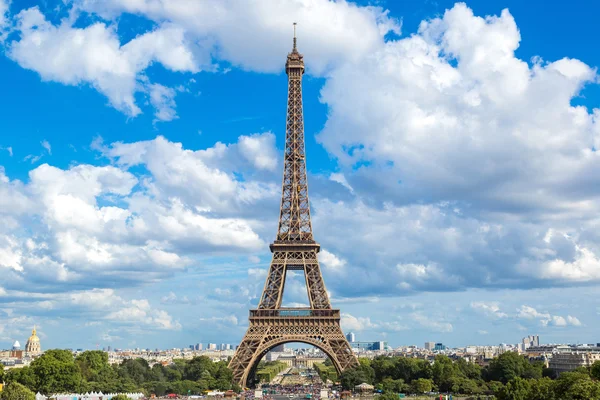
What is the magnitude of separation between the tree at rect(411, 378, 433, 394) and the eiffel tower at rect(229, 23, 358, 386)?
1103 cm

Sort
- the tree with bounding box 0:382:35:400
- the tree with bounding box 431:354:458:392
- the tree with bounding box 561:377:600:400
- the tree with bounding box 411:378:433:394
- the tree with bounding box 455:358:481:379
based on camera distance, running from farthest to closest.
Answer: the tree with bounding box 455:358:481:379
the tree with bounding box 431:354:458:392
the tree with bounding box 411:378:433:394
the tree with bounding box 0:382:35:400
the tree with bounding box 561:377:600:400

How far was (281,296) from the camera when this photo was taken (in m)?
103

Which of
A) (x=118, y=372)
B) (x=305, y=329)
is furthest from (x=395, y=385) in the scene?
(x=118, y=372)

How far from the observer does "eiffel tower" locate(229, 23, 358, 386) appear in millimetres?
99312

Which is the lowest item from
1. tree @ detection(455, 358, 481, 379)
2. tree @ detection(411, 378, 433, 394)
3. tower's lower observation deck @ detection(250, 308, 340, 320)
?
tree @ detection(411, 378, 433, 394)

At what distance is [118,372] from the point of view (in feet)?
397

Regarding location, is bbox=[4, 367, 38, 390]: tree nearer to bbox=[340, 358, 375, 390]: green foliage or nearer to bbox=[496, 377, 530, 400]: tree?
bbox=[340, 358, 375, 390]: green foliage

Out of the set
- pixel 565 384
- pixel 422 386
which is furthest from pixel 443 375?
pixel 565 384

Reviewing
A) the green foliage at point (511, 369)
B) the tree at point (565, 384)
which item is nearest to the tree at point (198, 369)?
the green foliage at point (511, 369)

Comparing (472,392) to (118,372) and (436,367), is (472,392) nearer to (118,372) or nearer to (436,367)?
(436,367)

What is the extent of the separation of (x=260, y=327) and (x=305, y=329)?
642 centimetres

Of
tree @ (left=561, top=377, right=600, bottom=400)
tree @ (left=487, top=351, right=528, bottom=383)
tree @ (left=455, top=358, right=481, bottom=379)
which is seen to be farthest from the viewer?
tree @ (left=455, top=358, right=481, bottom=379)

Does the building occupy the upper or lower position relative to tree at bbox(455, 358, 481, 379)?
upper

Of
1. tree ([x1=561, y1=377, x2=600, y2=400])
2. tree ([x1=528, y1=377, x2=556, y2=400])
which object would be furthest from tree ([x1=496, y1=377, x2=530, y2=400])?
tree ([x1=561, y1=377, x2=600, y2=400])
